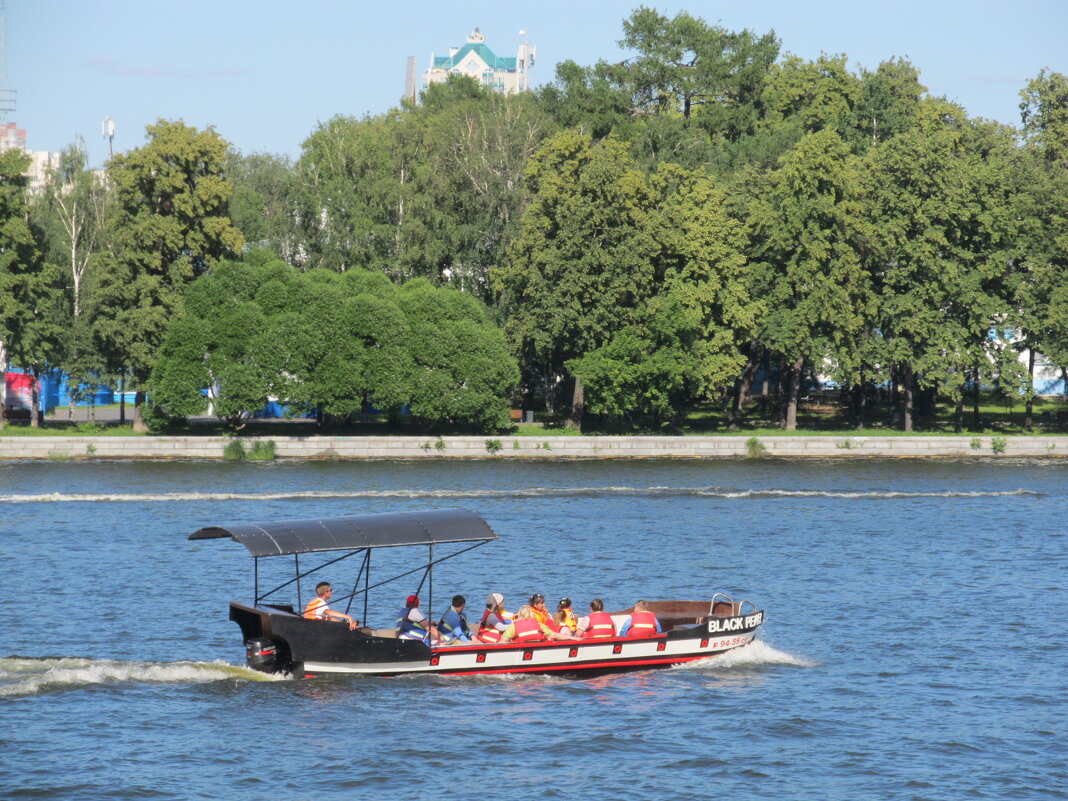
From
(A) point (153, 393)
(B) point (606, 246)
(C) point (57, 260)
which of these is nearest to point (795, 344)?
(B) point (606, 246)

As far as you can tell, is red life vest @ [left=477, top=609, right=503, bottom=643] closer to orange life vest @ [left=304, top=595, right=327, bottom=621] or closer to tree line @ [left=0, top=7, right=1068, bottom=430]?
orange life vest @ [left=304, top=595, right=327, bottom=621]

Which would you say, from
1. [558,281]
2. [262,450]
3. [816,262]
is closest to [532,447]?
[558,281]

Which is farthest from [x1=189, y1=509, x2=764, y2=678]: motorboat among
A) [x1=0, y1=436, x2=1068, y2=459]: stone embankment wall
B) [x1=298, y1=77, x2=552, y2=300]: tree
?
[x1=298, y1=77, x2=552, y2=300]: tree

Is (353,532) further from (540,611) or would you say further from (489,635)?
(540,611)

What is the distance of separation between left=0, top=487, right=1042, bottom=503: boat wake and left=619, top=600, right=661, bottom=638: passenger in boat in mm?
32087

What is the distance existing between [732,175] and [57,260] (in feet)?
159

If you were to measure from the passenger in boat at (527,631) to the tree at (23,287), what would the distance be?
200 feet

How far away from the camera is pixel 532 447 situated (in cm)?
8488

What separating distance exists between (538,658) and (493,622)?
1.44 metres

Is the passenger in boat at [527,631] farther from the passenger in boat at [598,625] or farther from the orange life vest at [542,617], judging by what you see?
the passenger in boat at [598,625]

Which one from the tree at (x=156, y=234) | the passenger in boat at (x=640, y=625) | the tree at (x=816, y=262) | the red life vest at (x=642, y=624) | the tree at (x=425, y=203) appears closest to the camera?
the passenger in boat at (x=640, y=625)

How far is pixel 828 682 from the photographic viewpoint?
34.0 m

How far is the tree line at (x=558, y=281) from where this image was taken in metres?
85.4

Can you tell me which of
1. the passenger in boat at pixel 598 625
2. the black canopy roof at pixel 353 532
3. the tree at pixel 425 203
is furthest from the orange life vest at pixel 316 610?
the tree at pixel 425 203
